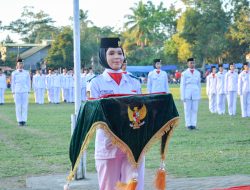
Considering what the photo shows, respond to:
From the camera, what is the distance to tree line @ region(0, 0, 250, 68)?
6150 cm

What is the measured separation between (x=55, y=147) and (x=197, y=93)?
5200 millimetres

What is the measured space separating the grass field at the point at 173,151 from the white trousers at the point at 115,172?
3.74 m

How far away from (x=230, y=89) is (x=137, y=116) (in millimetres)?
16635

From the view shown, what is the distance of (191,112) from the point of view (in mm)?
15586

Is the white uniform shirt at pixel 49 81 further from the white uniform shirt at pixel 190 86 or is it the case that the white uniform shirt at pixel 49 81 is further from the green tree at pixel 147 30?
the green tree at pixel 147 30

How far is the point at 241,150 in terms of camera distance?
11.0 m

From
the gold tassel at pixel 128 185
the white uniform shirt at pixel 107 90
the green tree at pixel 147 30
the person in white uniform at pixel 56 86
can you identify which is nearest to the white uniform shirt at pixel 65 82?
the person in white uniform at pixel 56 86

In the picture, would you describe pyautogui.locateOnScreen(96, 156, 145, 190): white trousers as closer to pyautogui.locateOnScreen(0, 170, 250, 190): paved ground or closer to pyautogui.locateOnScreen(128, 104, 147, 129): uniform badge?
pyautogui.locateOnScreen(128, 104, 147, 129): uniform badge

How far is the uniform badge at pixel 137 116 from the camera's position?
16.0 feet

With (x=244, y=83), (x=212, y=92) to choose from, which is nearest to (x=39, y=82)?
(x=212, y=92)

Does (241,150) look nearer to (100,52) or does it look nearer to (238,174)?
(238,174)

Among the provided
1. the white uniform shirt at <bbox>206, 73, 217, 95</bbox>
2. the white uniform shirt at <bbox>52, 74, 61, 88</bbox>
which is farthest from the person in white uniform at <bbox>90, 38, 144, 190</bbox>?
the white uniform shirt at <bbox>52, 74, 61, 88</bbox>

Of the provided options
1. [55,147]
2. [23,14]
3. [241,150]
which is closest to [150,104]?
[241,150]

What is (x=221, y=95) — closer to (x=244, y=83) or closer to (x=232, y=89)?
(x=232, y=89)
